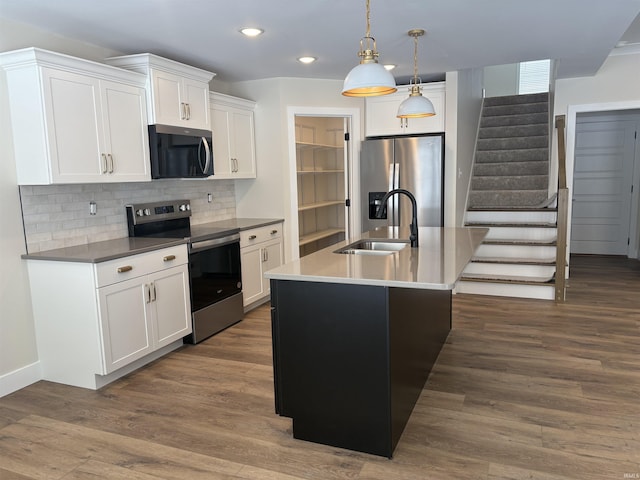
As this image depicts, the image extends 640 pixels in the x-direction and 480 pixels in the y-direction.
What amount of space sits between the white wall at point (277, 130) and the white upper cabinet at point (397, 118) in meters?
0.35

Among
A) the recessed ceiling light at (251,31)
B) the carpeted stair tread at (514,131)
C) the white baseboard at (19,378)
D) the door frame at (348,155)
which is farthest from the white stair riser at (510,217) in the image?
the white baseboard at (19,378)

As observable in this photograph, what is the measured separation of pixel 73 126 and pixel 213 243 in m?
1.41

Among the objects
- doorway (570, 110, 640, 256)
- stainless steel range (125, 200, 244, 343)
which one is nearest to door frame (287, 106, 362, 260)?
stainless steel range (125, 200, 244, 343)

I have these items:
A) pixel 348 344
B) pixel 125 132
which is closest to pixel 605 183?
pixel 348 344

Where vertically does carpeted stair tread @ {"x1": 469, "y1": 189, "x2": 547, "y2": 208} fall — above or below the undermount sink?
above

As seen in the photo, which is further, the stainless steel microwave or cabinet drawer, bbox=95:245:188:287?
the stainless steel microwave

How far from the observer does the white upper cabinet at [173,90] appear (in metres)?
3.65

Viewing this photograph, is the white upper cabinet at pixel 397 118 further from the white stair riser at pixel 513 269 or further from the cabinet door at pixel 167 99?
the cabinet door at pixel 167 99

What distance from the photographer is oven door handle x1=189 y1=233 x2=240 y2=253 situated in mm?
3820

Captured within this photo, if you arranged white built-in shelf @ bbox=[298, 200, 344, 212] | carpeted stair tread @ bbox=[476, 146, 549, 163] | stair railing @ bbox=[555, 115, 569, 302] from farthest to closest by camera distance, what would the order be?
carpeted stair tread @ bbox=[476, 146, 549, 163] → white built-in shelf @ bbox=[298, 200, 344, 212] → stair railing @ bbox=[555, 115, 569, 302]

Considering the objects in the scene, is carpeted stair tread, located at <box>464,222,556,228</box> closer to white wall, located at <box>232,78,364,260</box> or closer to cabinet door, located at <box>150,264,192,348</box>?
white wall, located at <box>232,78,364,260</box>

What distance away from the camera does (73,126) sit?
10.2 ft

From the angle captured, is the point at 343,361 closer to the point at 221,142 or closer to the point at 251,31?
the point at 251,31

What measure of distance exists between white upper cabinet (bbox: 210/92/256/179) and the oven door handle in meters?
0.68
